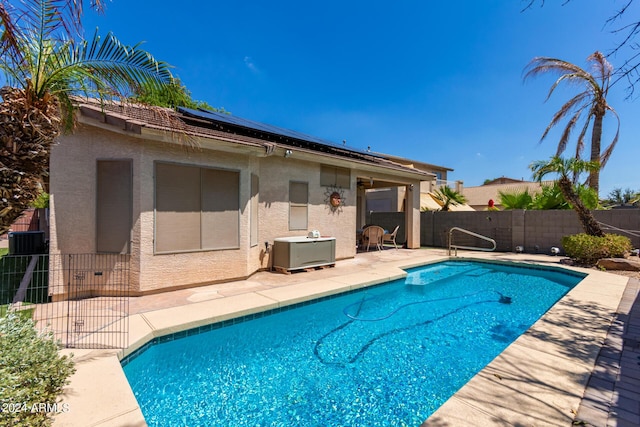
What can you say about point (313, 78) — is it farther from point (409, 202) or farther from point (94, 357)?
point (94, 357)

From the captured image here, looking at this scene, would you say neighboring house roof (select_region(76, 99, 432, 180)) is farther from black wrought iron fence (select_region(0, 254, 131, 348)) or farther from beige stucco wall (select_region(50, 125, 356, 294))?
black wrought iron fence (select_region(0, 254, 131, 348))

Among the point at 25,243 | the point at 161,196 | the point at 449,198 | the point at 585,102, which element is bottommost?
the point at 25,243

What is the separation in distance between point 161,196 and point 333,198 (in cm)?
762

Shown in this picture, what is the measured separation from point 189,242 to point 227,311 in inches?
125

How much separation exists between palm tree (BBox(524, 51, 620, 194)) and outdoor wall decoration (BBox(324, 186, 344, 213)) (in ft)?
50.3

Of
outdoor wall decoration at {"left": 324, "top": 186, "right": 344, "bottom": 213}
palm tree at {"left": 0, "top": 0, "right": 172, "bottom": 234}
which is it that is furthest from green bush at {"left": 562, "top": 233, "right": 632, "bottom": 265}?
palm tree at {"left": 0, "top": 0, "right": 172, "bottom": 234}

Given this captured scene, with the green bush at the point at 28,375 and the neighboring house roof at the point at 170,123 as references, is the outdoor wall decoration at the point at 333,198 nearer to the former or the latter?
the neighboring house roof at the point at 170,123

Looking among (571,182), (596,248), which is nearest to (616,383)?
(596,248)

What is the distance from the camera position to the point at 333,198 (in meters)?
14.1

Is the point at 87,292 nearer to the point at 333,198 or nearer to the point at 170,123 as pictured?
the point at 170,123

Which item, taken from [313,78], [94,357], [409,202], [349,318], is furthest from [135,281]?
[313,78]

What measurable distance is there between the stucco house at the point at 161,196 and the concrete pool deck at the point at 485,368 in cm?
105

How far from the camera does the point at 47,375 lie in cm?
332

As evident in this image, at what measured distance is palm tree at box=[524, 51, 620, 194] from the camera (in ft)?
59.5
